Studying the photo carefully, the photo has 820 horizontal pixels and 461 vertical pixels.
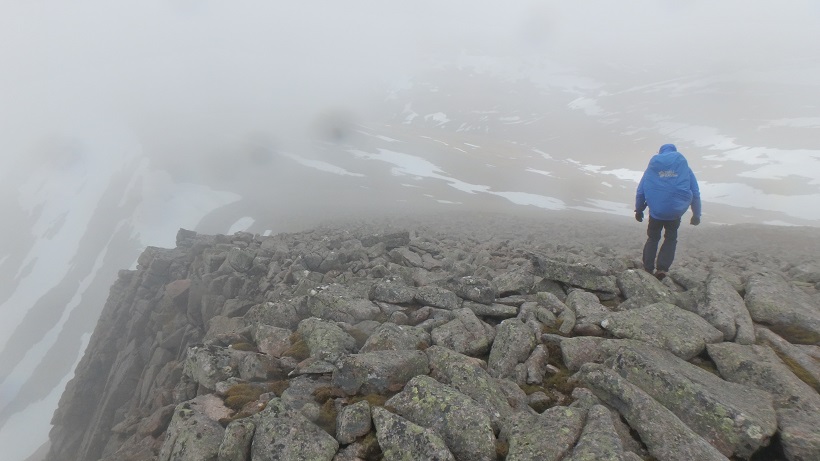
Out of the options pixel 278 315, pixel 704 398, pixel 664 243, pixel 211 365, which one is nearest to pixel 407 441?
pixel 704 398

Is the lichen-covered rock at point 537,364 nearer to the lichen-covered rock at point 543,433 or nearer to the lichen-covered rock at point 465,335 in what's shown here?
the lichen-covered rock at point 465,335

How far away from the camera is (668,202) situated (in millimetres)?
9750

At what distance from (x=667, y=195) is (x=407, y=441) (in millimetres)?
8277

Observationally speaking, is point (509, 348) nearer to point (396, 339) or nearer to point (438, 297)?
point (396, 339)

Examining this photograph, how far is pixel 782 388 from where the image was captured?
18.3 ft

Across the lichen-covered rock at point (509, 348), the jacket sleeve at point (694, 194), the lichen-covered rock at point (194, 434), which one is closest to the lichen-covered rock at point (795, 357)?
the jacket sleeve at point (694, 194)

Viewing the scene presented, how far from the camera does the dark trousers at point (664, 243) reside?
33.5 feet

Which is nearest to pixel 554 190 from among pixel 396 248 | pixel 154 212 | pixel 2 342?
pixel 396 248

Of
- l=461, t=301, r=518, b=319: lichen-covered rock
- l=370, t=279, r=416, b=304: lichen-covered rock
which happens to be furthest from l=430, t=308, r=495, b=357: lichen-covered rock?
l=370, t=279, r=416, b=304: lichen-covered rock

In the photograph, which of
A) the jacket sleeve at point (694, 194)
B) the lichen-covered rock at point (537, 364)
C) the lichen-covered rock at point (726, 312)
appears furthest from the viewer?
the jacket sleeve at point (694, 194)

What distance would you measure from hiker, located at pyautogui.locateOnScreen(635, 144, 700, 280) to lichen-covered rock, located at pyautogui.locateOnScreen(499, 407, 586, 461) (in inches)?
249

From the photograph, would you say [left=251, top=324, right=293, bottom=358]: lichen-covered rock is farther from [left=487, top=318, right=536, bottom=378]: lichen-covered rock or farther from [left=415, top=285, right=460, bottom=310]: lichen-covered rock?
[left=487, top=318, right=536, bottom=378]: lichen-covered rock

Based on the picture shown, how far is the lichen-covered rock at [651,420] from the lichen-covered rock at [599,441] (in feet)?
1.26

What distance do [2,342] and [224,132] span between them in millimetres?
67201
